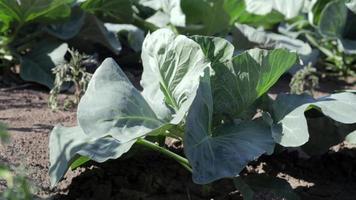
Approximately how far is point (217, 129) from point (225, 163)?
0.31 metres

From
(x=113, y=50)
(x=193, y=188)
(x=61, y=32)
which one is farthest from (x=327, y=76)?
(x=193, y=188)

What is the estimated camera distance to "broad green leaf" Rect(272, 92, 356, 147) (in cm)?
267

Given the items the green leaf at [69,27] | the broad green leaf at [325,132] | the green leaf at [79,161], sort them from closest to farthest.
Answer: the green leaf at [79,161] → the broad green leaf at [325,132] → the green leaf at [69,27]

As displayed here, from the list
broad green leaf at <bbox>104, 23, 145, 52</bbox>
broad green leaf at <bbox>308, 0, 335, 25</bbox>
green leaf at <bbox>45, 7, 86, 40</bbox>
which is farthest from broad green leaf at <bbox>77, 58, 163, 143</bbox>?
broad green leaf at <bbox>308, 0, 335, 25</bbox>

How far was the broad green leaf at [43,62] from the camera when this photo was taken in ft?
14.3

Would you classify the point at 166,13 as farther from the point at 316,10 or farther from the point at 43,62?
the point at 316,10

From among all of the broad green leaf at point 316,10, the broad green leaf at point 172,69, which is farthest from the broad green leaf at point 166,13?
the broad green leaf at point 172,69

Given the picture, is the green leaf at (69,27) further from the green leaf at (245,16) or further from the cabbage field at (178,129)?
the green leaf at (245,16)

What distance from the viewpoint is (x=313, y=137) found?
315 cm

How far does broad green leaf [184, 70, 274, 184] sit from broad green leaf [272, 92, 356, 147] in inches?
2.6

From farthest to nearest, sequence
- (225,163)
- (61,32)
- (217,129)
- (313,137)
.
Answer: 1. (61,32)
2. (313,137)
3. (217,129)
4. (225,163)

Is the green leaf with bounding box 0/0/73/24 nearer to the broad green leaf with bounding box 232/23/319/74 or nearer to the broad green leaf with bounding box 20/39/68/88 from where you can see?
the broad green leaf with bounding box 20/39/68/88

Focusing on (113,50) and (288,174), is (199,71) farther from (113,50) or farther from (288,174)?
(113,50)

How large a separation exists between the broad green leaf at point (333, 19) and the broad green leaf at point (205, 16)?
27.2 inches
